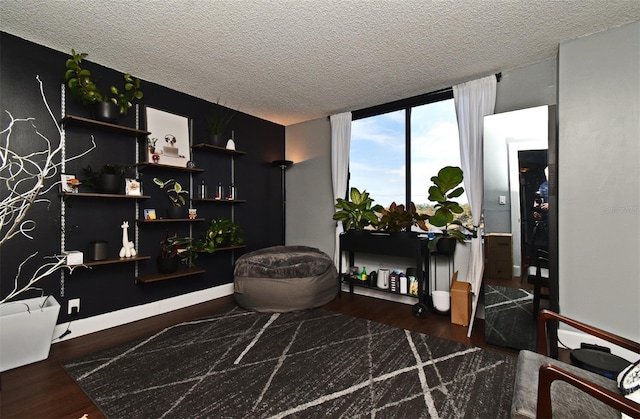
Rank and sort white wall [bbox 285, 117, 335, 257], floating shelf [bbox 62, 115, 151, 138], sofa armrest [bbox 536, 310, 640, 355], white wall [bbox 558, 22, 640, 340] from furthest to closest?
white wall [bbox 285, 117, 335, 257]
floating shelf [bbox 62, 115, 151, 138]
white wall [bbox 558, 22, 640, 340]
sofa armrest [bbox 536, 310, 640, 355]

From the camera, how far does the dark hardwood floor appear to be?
1668 millimetres

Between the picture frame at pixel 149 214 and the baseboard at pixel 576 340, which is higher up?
the picture frame at pixel 149 214

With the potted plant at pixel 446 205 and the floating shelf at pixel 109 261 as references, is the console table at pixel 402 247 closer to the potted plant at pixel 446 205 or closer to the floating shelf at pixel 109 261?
the potted plant at pixel 446 205

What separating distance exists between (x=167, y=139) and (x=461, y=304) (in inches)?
141

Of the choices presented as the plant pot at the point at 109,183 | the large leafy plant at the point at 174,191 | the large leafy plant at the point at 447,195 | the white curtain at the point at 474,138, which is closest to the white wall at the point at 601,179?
the white curtain at the point at 474,138

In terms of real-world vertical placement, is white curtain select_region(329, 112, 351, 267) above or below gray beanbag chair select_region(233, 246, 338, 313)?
above

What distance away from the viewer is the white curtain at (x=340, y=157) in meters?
4.03

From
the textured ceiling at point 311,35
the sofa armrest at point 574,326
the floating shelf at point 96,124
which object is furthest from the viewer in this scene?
the floating shelf at point 96,124

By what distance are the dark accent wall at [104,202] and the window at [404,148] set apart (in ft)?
5.37

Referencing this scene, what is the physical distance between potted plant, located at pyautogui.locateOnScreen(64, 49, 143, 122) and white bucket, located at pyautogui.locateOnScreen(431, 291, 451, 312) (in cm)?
358

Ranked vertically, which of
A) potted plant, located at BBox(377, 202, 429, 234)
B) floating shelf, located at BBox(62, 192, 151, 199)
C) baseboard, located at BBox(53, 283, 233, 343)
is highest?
floating shelf, located at BBox(62, 192, 151, 199)

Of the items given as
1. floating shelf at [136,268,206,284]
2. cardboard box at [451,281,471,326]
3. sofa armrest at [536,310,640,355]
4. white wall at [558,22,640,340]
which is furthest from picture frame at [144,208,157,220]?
white wall at [558,22,640,340]

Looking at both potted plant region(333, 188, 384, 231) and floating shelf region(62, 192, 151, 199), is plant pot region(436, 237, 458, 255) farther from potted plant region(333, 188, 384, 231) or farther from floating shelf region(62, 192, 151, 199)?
floating shelf region(62, 192, 151, 199)

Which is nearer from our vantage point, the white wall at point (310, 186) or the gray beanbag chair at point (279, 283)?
the gray beanbag chair at point (279, 283)
